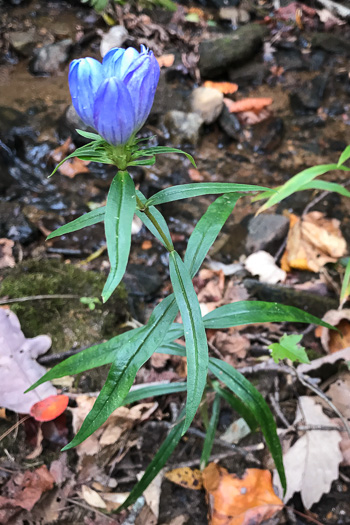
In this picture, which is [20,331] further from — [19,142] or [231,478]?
[19,142]

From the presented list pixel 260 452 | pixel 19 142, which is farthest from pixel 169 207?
pixel 260 452

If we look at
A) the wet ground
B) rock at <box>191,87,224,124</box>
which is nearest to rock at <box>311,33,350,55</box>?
the wet ground

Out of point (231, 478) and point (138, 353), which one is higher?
point (138, 353)

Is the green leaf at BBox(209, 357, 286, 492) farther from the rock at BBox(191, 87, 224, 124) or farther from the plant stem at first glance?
the rock at BBox(191, 87, 224, 124)

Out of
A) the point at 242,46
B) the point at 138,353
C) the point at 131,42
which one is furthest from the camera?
the point at 131,42

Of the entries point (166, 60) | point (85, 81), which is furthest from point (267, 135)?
point (85, 81)

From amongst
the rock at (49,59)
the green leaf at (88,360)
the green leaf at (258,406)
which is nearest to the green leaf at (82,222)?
the green leaf at (88,360)

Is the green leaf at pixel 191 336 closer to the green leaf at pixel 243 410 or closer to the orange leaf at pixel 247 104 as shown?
the green leaf at pixel 243 410
